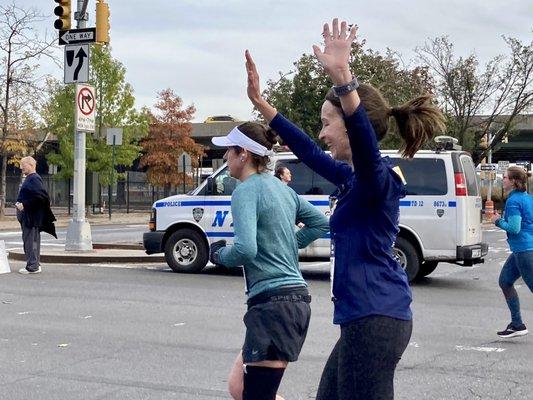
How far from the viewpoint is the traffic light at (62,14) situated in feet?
59.4

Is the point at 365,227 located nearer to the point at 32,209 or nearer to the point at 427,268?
the point at 32,209

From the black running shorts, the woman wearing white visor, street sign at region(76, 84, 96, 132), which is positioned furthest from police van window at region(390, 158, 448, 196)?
the black running shorts

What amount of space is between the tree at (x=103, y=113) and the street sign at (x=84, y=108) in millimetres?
25632

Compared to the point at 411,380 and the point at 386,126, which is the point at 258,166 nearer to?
the point at 386,126

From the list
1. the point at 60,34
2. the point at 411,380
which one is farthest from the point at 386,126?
the point at 60,34

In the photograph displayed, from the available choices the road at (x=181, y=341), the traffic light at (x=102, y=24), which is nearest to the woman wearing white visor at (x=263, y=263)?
the road at (x=181, y=341)

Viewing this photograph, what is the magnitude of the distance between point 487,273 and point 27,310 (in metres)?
→ 9.44

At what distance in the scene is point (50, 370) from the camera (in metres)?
7.37

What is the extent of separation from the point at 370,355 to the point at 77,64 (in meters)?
15.9

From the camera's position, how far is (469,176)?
14.7 metres

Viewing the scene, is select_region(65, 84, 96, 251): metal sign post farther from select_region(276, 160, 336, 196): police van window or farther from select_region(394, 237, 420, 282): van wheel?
select_region(394, 237, 420, 282): van wheel

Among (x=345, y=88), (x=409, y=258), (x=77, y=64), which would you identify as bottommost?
(x=409, y=258)

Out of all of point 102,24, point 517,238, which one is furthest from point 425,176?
point 102,24

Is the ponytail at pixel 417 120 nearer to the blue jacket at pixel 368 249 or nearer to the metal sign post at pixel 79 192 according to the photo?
the blue jacket at pixel 368 249
